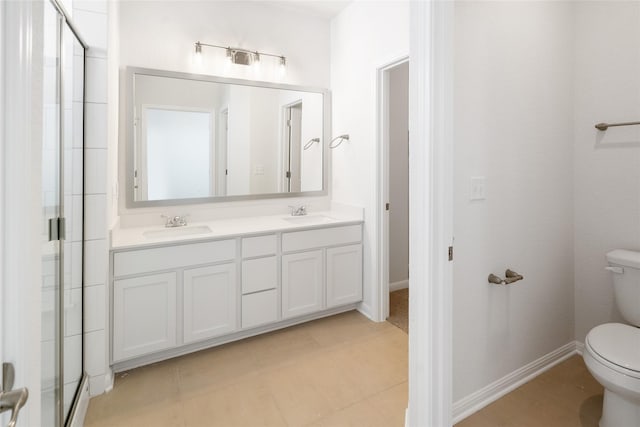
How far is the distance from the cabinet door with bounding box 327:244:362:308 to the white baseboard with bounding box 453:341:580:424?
129 centimetres

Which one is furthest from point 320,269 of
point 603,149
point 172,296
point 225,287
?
point 603,149

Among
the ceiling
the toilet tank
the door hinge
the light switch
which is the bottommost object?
the toilet tank

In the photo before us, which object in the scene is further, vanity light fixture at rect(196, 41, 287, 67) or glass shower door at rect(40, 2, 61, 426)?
vanity light fixture at rect(196, 41, 287, 67)

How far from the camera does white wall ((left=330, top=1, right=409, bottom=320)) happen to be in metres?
2.55

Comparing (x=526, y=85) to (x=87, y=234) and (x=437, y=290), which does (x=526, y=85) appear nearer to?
(x=437, y=290)

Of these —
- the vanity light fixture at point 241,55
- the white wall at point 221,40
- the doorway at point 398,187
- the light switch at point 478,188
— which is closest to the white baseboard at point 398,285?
the doorway at point 398,187

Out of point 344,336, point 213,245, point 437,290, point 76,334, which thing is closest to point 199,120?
point 213,245

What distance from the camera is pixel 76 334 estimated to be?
1.68m

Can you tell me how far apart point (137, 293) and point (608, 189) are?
2.81m

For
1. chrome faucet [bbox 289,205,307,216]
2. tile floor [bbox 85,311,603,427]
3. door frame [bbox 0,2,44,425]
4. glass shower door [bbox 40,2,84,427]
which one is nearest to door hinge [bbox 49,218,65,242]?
glass shower door [bbox 40,2,84,427]

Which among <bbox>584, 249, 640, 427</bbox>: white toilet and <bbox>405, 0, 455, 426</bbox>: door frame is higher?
<bbox>405, 0, 455, 426</bbox>: door frame

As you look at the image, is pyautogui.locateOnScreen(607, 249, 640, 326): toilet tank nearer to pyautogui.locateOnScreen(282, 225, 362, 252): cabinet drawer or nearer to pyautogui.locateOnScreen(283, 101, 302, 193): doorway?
pyautogui.locateOnScreen(282, 225, 362, 252): cabinet drawer

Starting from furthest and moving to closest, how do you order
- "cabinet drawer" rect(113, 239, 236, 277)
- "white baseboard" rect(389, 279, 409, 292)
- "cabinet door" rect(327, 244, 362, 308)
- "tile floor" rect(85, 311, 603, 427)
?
1. "white baseboard" rect(389, 279, 409, 292)
2. "cabinet door" rect(327, 244, 362, 308)
3. "cabinet drawer" rect(113, 239, 236, 277)
4. "tile floor" rect(85, 311, 603, 427)

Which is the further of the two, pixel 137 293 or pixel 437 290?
pixel 137 293
